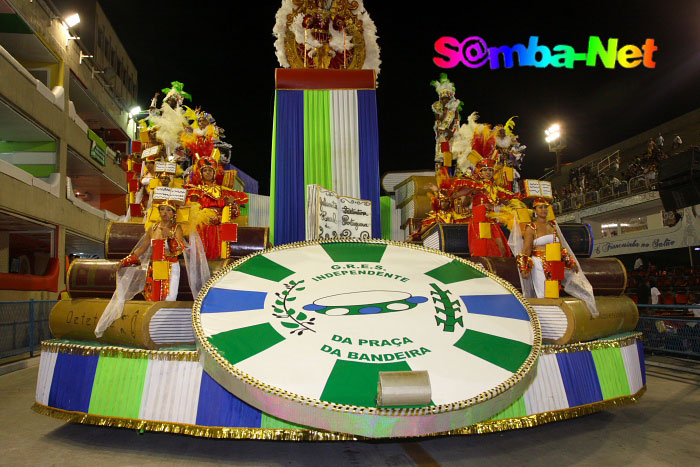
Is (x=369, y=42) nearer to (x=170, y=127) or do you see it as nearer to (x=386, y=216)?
(x=170, y=127)

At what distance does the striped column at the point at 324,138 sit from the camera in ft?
16.8

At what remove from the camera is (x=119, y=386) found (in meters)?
2.64

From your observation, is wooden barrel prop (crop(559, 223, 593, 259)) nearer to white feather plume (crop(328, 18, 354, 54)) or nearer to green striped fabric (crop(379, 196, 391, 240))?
white feather plume (crop(328, 18, 354, 54))

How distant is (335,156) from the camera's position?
5254 millimetres

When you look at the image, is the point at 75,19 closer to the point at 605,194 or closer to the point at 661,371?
the point at 661,371

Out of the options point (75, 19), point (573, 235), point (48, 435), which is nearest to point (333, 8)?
point (573, 235)

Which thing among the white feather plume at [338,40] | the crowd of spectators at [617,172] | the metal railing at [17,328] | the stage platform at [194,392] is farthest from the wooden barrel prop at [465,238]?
the crowd of spectators at [617,172]

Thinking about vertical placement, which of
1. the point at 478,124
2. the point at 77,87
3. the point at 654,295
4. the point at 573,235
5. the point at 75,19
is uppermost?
the point at 75,19

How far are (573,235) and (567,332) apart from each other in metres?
1.53

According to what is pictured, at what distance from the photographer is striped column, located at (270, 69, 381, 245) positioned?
512 centimetres

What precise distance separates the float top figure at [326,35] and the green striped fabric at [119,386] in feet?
14.0

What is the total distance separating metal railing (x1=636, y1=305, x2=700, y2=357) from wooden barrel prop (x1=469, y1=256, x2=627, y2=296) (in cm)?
276

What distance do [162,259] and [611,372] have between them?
3348 millimetres

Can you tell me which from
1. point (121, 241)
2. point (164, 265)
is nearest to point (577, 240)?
point (164, 265)
